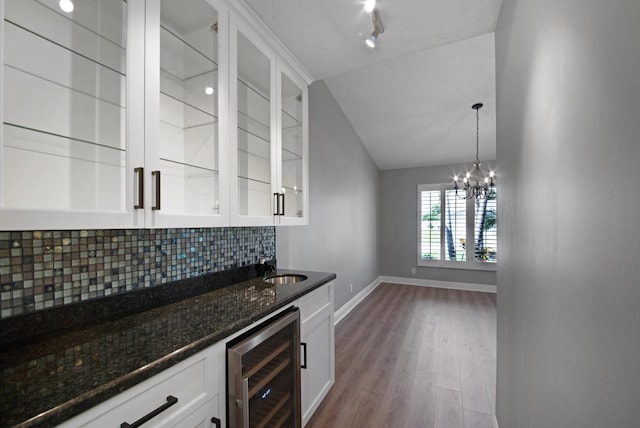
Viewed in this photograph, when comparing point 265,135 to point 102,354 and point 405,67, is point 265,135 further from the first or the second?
point 405,67

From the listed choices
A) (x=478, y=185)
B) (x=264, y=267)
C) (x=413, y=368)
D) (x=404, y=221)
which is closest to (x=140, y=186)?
(x=264, y=267)

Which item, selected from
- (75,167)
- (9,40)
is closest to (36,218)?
(75,167)

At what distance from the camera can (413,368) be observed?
2580 millimetres

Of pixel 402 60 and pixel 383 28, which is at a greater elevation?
pixel 402 60

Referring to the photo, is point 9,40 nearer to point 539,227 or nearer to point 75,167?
point 75,167

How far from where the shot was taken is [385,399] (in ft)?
7.01

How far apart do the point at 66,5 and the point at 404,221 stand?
226 inches

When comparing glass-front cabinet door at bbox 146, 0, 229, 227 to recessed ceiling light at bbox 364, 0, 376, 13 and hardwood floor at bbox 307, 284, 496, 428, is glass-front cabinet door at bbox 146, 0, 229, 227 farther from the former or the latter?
hardwood floor at bbox 307, 284, 496, 428

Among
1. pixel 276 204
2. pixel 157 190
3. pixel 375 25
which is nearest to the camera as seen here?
pixel 157 190

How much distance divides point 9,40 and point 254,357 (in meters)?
1.45

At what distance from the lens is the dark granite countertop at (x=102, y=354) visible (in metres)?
0.67

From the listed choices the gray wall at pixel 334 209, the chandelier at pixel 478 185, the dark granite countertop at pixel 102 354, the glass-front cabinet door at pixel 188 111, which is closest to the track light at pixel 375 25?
the glass-front cabinet door at pixel 188 111

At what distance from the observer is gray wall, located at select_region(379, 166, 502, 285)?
5594 mm

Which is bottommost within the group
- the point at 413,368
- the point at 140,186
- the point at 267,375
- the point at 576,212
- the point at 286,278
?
the point at 413,368
